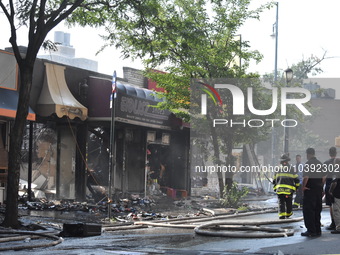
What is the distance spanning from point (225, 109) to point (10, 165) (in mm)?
12459

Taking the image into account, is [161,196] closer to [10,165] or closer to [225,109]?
[225,109]

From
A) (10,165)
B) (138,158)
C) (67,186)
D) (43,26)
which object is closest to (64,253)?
(10,165)

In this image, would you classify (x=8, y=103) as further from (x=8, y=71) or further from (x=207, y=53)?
(x=207, y=53)

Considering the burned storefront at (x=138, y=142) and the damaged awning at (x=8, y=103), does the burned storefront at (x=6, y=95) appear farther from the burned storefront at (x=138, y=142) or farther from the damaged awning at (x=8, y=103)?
the burned storefront at (x=138, y=142)

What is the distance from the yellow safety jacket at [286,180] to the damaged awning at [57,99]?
24.0 ft

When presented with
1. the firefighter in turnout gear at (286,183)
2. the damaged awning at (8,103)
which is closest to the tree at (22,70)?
the damaged awning at (8,103)

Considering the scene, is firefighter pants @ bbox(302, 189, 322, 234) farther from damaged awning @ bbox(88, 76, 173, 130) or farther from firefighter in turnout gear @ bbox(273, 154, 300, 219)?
damaged awning @ bbox(88, 76, 173, 130)

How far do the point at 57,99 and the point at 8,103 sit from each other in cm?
258

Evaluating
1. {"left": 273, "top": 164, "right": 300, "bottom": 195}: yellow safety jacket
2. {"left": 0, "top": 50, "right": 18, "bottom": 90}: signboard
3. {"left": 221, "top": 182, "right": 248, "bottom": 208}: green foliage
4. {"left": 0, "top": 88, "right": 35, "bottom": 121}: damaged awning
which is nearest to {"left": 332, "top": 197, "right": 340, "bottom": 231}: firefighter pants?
{"left": 273, "top": 164, "right": 300, "bottom": 195}: yellow safety jacket

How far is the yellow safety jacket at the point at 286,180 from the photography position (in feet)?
57.8

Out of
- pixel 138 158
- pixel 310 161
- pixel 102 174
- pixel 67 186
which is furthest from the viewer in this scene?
pixel 138 158

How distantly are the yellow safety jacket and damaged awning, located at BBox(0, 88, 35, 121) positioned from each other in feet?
23.8

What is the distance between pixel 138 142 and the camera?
1078 inches

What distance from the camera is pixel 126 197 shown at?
2547 centimetres
